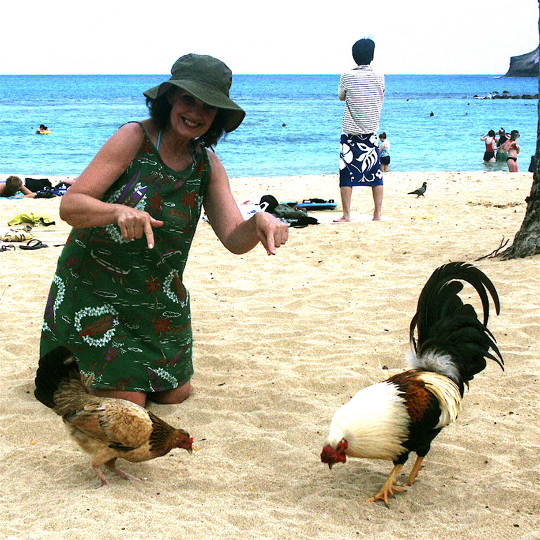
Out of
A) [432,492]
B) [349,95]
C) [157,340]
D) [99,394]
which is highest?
[349,95]

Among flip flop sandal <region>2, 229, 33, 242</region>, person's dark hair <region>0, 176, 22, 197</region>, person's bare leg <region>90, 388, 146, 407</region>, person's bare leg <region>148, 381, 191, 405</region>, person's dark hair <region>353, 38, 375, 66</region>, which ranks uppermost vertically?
person's dark hair <region>353, 38, 375, 66</region>

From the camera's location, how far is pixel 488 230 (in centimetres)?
841

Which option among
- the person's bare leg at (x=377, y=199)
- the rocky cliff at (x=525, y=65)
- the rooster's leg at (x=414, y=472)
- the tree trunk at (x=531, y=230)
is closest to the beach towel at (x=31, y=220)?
the person's bare leg at (x=377, y=199)

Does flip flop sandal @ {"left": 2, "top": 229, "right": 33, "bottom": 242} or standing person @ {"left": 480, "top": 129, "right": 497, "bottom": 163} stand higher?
standing person @ {"left": 480, "top": 129, "right": 497, "bottom": 163}

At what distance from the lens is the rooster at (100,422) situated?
298 cm

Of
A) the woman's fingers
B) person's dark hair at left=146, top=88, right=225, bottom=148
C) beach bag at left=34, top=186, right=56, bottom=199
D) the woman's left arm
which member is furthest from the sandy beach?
beach bag at left=34, top=186, right=56, bottom=199

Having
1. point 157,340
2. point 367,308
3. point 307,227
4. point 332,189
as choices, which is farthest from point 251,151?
point 157,340

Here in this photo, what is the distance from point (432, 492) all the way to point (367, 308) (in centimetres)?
255

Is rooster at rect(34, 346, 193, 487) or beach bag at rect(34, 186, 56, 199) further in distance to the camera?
beach bag at rect(34, 186, 56, 199)

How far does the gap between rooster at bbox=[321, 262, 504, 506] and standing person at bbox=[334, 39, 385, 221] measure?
17.9ft

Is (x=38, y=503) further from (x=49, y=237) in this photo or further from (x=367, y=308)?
(x=49, y=237)

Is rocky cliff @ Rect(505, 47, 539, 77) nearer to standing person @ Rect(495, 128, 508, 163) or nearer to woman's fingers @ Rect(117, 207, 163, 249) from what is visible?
standing person @ Rect(495, 128, 508, 163)

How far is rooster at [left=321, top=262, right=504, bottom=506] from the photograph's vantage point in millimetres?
2781

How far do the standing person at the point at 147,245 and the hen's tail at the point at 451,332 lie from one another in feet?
3.10
